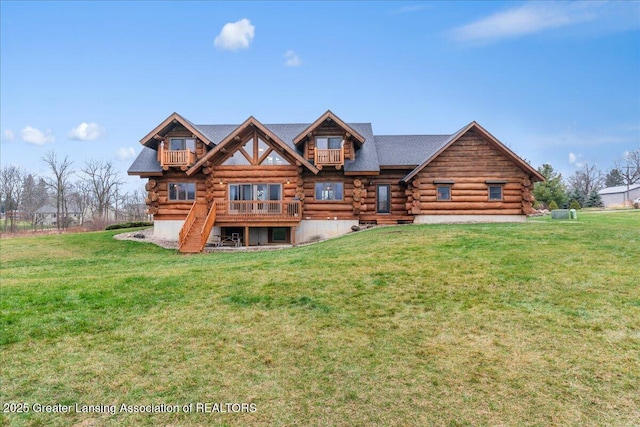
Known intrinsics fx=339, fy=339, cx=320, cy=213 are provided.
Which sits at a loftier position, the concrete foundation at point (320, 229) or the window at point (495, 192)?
the window at point (495, 192)

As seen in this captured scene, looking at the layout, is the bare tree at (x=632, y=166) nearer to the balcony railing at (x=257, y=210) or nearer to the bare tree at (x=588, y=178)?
the bare tree at (x=588, y=178)

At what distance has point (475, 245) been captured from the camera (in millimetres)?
11961

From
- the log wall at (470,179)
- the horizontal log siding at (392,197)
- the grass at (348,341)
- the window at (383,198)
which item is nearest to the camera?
the grass at (348,341)

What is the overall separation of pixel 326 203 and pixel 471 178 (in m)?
9.38

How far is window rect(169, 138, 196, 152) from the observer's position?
22297 mm

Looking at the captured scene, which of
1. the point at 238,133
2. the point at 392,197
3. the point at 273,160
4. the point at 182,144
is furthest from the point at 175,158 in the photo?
the point at 392,197

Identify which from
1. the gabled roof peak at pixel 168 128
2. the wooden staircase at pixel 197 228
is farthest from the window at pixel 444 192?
the gabled roof peak at pixel 168 128

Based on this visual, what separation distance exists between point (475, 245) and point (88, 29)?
30.2 m

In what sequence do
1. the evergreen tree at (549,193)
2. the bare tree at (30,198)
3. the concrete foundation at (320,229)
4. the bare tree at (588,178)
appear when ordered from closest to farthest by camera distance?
the concrete foundation at (320,229) → the evergreen tree at (549,193) → the bare tree at (30,198) → the bare tree at (588,178)

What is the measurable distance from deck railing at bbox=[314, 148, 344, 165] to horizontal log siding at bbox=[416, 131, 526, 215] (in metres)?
5.11

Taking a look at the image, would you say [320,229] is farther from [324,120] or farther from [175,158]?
[175,158]

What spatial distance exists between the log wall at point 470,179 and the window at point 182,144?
573 inches

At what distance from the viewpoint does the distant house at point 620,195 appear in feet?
196

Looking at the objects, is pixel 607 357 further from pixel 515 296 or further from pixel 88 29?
pixel 88 29
